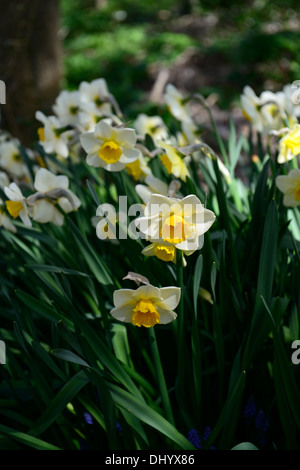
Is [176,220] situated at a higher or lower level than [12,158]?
higher

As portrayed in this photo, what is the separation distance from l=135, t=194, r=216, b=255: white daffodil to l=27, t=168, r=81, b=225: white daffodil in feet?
1.13

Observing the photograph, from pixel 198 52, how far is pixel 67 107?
4082mm

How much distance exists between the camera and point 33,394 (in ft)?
4.21

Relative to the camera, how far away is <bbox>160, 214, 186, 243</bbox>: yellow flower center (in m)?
1.06

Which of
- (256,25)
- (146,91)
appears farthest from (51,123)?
(256,25)

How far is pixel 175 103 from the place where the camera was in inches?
74.2

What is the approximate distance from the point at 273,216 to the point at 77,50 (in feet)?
17.2

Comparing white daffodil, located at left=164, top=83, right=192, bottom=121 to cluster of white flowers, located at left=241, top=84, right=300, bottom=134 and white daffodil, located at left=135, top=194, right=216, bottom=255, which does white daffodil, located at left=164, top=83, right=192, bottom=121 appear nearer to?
cluster of white flowers, located at left=241, top=84, right=300, bottom=134

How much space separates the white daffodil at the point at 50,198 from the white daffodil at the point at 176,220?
345 millimetres

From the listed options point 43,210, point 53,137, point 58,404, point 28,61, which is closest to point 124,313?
point 58,404

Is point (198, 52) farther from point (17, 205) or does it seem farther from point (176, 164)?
point (17, 205)

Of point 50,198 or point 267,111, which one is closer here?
point 50,198

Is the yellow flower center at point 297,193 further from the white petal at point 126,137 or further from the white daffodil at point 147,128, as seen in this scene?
the white daffodil at point 147,128

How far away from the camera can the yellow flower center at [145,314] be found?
3.59 feet
